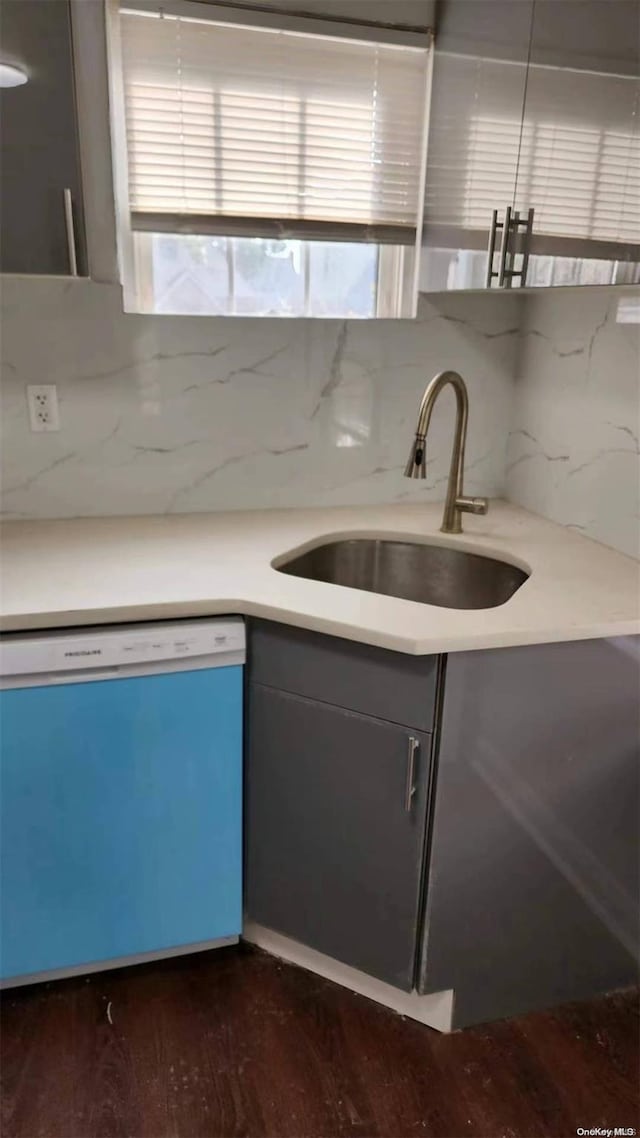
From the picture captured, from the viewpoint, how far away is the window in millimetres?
1758

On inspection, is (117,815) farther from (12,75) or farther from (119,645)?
(12,75)

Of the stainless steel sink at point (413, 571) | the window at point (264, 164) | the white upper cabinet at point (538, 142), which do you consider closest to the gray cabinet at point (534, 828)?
the stainless steel sink at point (413, 571)

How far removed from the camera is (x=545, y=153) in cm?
142

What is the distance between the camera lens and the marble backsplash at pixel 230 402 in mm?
1888

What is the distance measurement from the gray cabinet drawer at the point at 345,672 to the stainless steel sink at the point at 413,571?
1.18 ft

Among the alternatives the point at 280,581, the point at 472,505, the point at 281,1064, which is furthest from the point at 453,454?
the point at 281,1064

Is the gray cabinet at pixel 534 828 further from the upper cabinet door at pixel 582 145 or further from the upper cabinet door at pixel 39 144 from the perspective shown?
the upper cabinet door at pixel 39 144

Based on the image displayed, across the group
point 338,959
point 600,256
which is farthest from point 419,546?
point 338,959

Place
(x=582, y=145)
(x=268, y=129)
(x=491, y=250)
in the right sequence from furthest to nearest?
(x=268, y=129) < (x=491, y=250) < (x=582, y=145)

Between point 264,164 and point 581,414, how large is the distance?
0.95 metres

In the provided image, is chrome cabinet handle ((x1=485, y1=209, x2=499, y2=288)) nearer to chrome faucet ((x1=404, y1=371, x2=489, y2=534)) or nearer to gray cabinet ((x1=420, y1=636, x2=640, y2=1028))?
chrome faucet ((x1=404, y1=371, x2=489, y2=534))

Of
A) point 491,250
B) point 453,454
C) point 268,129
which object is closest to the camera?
point 491,250

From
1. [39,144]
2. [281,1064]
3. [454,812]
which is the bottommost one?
[281,1064]

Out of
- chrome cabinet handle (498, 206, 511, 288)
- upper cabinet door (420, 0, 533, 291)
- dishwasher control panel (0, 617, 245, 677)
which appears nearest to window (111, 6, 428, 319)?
upper cabinet door (420, 0, 533, 291)
